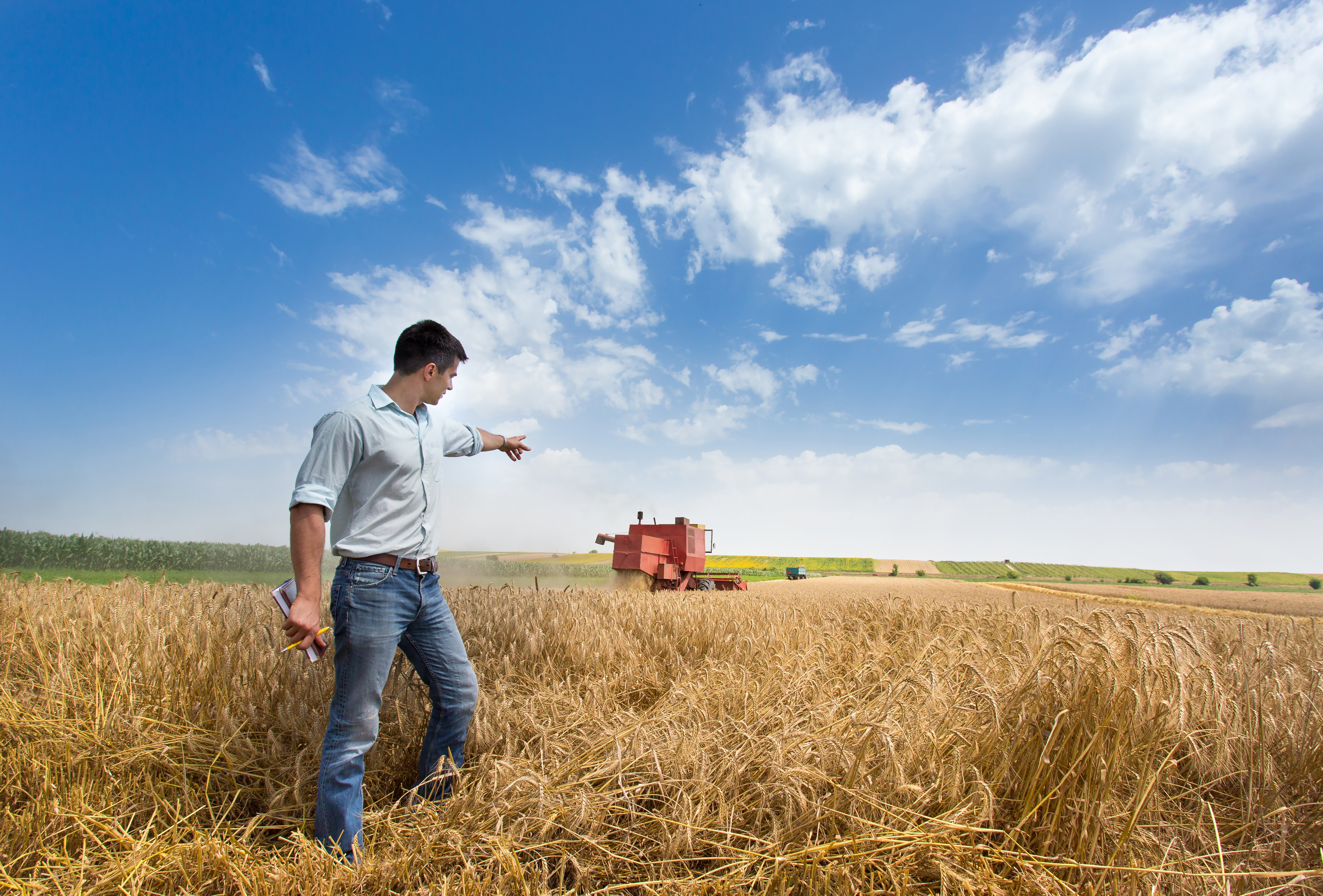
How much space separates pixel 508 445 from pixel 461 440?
51 cm

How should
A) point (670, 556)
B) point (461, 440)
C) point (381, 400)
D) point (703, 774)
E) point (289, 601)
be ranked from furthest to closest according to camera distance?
point (670, 556) < point (461, 440) < point (381, 400) < point (289, 601) < point (703, 774)

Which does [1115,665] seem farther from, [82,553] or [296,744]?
[82,553]

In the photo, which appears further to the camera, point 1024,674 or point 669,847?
point 1024,674

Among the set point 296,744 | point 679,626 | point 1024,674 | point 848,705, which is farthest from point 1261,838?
point 296,744

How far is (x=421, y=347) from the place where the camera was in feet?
9.86

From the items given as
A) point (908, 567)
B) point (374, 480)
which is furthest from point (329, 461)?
point (908, 567)

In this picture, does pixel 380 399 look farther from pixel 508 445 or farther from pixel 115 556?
pixel 115 556

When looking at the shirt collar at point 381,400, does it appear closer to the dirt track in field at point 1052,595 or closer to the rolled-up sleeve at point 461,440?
the rolled-up sleeve at point 461,440

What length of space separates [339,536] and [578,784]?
1604 mm

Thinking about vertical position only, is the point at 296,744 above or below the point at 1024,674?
below

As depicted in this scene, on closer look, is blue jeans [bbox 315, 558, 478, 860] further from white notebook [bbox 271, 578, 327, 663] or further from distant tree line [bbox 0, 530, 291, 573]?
distant tree line [bbox 0, 530, 291, 573]

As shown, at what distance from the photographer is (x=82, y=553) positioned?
2338cm

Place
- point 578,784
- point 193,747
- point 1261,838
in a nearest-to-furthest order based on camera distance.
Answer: point 1261,838 → point 578,784 → point 193,747

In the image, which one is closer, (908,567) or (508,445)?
(508,445)
